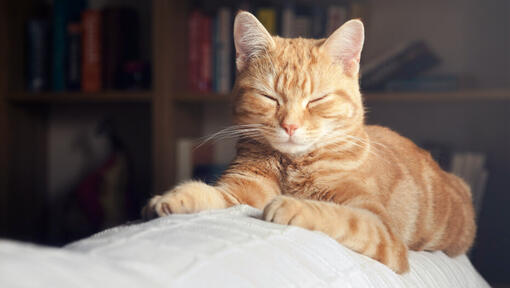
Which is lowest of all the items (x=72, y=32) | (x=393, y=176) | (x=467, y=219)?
(x=467, y=219)

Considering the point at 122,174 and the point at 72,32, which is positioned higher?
the point at 72,32

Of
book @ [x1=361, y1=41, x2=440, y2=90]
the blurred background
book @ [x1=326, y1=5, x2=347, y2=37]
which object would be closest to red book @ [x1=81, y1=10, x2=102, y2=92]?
the blurred background

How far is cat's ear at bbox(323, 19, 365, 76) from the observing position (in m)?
1.04

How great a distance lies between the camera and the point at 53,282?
1.15ft

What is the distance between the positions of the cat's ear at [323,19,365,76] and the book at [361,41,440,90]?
2.95 feet

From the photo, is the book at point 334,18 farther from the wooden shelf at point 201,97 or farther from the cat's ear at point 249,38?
the cat's ear at point 249,38

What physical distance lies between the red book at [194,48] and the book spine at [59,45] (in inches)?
21.9

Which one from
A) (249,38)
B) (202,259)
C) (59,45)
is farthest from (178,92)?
(202,259)

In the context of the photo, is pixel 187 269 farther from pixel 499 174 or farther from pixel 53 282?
pixel 499 174

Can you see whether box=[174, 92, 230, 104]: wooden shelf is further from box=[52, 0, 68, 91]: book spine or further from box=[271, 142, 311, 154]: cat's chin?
box=[271, 142, 311, 154]: cat's chin

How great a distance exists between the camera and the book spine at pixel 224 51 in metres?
2.11

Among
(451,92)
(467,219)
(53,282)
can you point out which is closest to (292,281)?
(53,282)

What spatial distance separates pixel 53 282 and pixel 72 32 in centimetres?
211

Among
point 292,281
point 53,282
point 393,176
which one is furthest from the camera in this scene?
point 393,176
